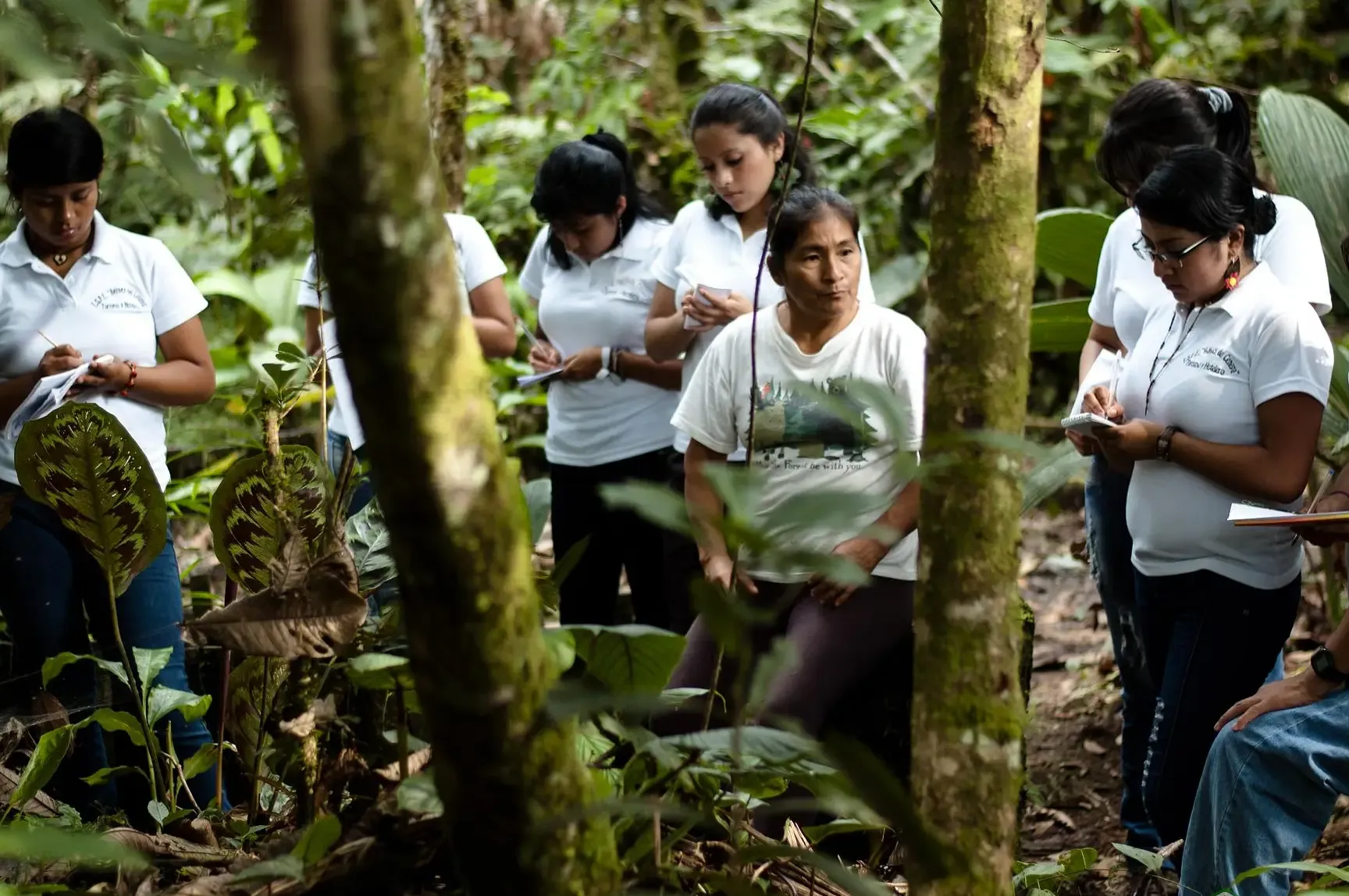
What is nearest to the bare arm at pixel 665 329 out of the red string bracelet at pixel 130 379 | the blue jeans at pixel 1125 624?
the blue jeans at pixel 1125 624

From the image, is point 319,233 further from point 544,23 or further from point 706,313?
point 544,23

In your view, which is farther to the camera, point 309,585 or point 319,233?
point 309,585

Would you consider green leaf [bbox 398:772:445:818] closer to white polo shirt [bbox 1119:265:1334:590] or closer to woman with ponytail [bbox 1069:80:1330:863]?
white polo shirt [bbox 1119:265:1334:590]

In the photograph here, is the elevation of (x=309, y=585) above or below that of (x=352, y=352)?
below

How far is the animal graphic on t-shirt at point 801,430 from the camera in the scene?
9.58 feet

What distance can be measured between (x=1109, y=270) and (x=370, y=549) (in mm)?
1876

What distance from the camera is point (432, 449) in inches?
46.4

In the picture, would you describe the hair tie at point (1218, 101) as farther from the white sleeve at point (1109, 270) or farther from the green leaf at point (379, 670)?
the green leaf at point (379, 670)

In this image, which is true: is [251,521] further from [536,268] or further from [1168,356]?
[536,268]

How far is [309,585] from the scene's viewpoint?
1795 millimetres

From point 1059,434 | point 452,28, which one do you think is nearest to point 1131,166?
point 452,28

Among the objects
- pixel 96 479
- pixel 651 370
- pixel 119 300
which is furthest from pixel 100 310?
pixel 651 370

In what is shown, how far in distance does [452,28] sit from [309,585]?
3596 millimetres

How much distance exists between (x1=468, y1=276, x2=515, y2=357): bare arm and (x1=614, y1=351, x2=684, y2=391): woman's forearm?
0.32 metres
